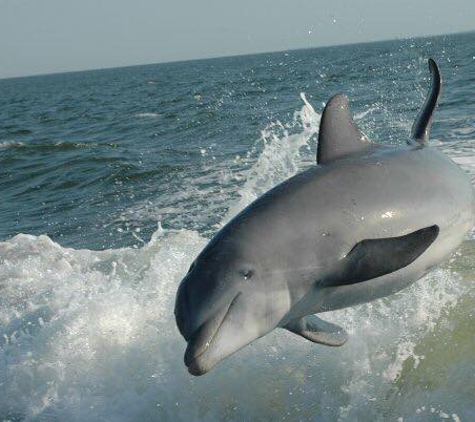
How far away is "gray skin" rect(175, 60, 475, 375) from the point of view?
4562 millimetres

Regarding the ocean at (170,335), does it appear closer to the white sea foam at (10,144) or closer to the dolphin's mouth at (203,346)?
the dolphin's mouth at (203,346)

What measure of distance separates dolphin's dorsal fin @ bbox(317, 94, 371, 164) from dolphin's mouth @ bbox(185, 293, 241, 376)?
1.88 metres

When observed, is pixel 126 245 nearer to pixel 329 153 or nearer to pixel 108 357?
pixel 108 357

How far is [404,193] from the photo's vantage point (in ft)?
18.2

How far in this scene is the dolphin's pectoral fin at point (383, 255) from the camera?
192 inches

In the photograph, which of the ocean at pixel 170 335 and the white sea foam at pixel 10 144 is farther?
the white sea foam at pixel 10 144

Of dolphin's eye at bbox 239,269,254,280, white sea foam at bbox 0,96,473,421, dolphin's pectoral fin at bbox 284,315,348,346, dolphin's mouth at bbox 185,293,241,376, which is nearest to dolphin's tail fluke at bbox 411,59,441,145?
white sea foam at bbox 0,96,473,421

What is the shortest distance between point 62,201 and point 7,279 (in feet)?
24.0

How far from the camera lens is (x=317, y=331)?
5.50 m

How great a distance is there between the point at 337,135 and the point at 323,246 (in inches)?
52.5

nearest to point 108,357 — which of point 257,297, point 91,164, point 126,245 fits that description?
point 257,297

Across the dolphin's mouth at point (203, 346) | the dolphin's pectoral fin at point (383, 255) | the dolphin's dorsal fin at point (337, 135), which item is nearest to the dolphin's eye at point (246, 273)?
→ the dolphin's mouth at point (203, 346)

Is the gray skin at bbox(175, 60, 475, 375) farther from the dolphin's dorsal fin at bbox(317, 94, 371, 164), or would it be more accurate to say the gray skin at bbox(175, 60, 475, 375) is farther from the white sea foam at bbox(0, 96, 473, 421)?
the white sea foam at bbox(0, 96, 473, 421)

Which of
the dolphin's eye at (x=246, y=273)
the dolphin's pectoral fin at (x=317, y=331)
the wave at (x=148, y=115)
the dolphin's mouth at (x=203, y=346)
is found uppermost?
the dolphin's eye at (x=246, y=273)
